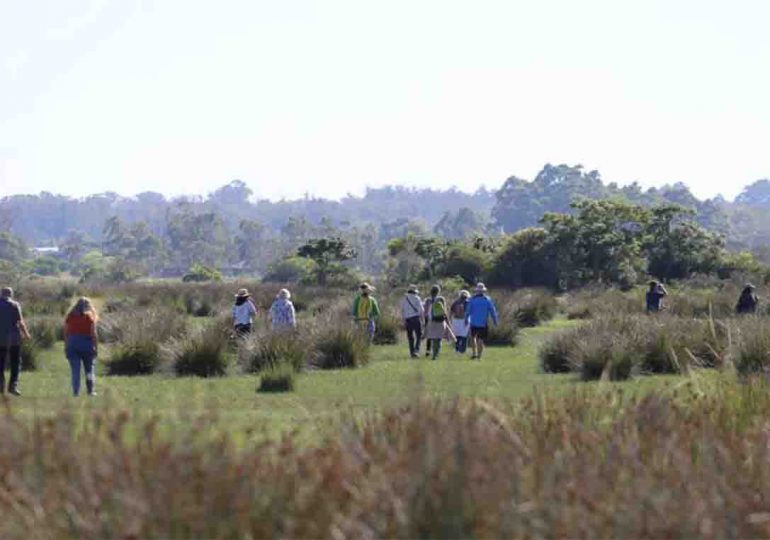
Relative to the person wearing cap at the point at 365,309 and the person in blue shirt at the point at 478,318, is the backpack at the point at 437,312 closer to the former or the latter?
the person in blue shirt at the point at 478,318

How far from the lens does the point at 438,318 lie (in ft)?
104

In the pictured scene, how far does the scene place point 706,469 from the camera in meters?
9.60

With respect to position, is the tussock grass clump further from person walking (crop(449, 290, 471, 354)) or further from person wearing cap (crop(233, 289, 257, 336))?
person walking (crop(449, 290, 471, 354))

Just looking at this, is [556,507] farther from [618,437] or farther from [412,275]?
[412,275]

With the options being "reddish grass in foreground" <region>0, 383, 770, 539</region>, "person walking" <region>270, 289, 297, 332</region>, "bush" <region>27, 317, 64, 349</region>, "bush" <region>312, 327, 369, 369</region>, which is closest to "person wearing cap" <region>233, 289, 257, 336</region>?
"person walking" <region>270, 289, 297, 332</region>

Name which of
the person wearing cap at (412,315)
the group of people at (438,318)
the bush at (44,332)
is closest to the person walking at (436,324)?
the group of people at (438,318)

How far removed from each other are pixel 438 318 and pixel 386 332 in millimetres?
5186

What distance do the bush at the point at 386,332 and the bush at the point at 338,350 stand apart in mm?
7758

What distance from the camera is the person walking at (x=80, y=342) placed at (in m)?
22.3

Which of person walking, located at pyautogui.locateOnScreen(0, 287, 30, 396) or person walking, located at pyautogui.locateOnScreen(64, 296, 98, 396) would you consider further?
person walking, located at pyautogui.locateOnScreen(0, 287, 30, 396)

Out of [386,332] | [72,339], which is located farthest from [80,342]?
[386,332]

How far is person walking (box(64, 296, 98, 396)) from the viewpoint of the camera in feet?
73.2

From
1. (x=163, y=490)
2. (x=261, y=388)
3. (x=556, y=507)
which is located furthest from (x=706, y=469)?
(x=261, y=388)

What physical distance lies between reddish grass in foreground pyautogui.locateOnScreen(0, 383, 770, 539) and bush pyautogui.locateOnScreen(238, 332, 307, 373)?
55.0ft
